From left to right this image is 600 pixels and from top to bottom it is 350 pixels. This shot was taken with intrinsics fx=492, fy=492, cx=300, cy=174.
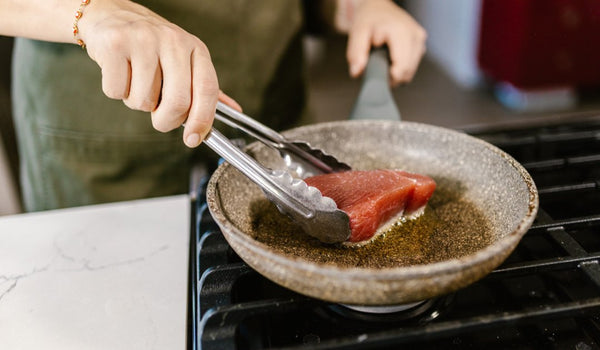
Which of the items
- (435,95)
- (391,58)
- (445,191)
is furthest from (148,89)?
(435,95)

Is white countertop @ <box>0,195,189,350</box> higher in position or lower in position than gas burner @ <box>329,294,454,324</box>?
lower

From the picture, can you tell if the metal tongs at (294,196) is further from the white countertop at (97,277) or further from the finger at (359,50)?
the finger at (359,50)

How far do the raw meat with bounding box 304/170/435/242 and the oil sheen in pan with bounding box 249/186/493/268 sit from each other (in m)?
0.02

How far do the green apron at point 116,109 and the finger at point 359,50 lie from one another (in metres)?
0.22

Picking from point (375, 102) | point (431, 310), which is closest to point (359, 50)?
point (375, 102)

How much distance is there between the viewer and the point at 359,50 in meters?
1.01

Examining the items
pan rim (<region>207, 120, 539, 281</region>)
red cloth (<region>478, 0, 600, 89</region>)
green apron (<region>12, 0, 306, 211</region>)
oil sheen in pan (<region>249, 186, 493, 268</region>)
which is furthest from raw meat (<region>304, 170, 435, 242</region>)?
red cloth (<region>478, 0, 600, 89</region>)

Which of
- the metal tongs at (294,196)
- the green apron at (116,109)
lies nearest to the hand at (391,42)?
the green apron at (116,109)

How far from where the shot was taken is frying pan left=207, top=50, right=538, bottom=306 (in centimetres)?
47

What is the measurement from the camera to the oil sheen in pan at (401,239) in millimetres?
613

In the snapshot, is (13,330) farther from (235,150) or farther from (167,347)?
(235,150)

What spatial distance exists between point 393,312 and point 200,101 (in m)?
0.34

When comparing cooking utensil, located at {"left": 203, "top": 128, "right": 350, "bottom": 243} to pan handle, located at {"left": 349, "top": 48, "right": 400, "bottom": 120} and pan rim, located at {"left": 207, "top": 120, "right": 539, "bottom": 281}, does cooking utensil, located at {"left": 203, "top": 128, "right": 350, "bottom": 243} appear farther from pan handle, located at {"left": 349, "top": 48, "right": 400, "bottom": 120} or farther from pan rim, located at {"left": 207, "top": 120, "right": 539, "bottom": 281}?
pan handle, located at {"left": 349, "top": 48, "right": 400, "bottom": 120}

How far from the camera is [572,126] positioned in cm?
97
